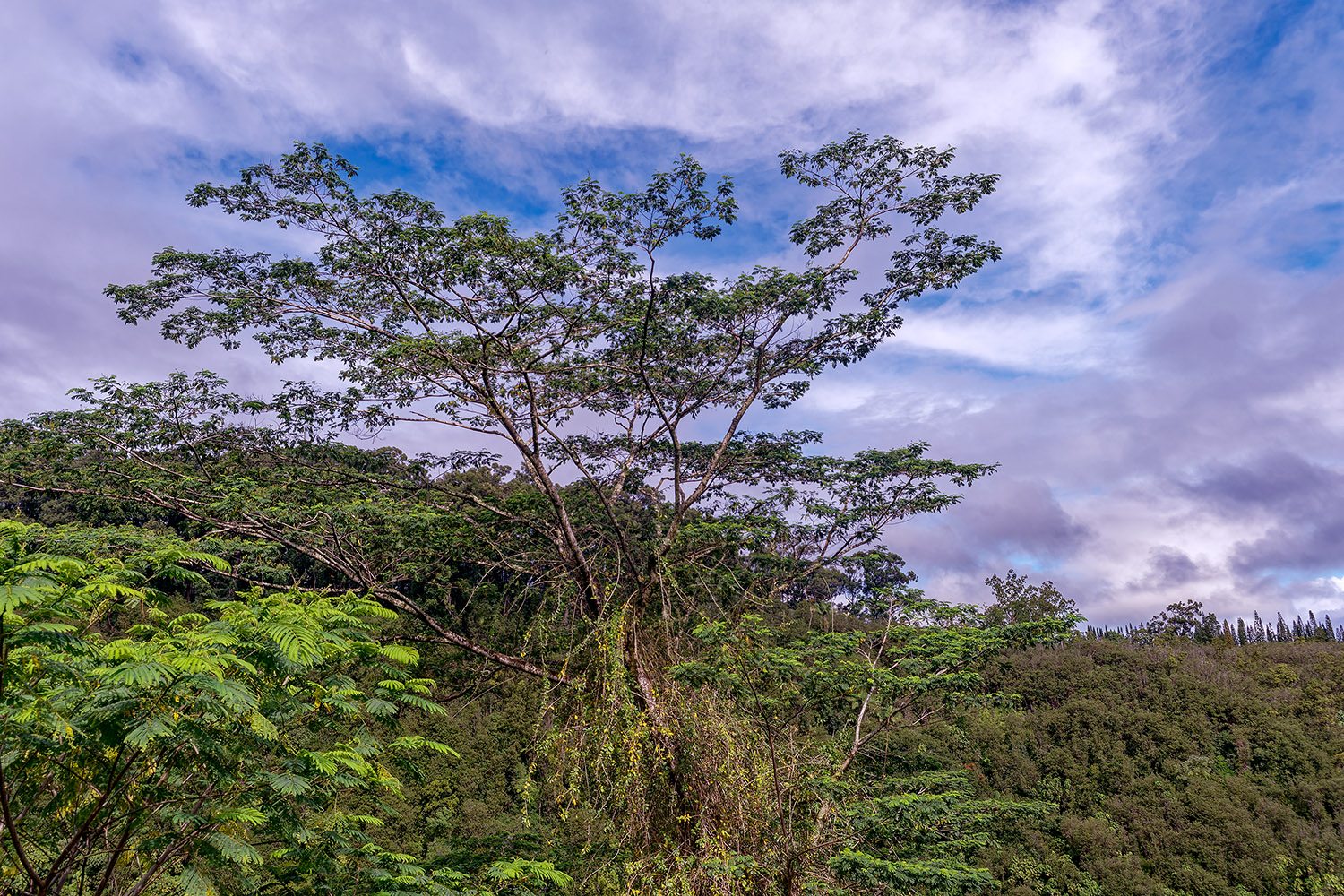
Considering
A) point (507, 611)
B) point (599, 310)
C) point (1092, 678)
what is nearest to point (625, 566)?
point (507, 611)

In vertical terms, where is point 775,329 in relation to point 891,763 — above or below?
above

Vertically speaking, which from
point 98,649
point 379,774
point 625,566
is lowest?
point 379,774

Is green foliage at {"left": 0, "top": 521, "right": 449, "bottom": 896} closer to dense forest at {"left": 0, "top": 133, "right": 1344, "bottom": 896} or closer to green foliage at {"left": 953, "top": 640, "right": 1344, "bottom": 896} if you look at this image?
dense forest at {"left": 0, "top": 133, "right": 1344, "bottom": 896}

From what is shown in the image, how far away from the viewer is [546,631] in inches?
307

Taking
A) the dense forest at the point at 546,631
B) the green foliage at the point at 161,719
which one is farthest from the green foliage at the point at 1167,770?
the green foliage at the point at 161,719

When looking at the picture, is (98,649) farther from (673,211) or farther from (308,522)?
(673,211)

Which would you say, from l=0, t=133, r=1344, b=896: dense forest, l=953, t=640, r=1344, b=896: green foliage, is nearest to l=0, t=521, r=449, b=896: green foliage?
l=0, t=133, r=1344, b=896: dense forest

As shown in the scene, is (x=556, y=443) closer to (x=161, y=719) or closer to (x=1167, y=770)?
(x=161, y=719)

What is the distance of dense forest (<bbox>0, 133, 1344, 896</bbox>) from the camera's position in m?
3.25

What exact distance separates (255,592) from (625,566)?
517cm

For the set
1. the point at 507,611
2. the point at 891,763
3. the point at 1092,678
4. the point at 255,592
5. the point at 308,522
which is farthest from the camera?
→ the point at 1092,678

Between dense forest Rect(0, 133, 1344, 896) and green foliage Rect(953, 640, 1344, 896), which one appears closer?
dense forest Rect(0, 133, 1344, 896)

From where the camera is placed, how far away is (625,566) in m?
8.57

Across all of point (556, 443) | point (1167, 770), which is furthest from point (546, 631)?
point (1167, 770)
